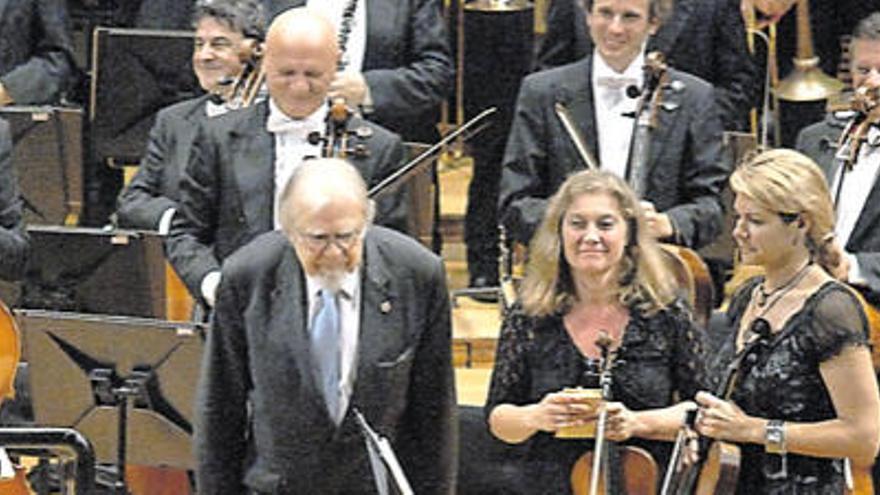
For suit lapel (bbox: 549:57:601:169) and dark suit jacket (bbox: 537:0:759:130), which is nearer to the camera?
suit lapel (bbox: 549:57:601:169)

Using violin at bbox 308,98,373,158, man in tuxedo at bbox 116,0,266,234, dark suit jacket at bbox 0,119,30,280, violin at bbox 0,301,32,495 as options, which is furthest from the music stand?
man in tuxedo at bbox 116,0,266,234

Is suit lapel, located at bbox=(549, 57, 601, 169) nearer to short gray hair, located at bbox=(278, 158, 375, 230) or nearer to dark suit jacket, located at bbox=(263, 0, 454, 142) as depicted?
dark suit jacket, located at bbox=(263, 0, 454, 142)

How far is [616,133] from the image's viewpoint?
6359 mm

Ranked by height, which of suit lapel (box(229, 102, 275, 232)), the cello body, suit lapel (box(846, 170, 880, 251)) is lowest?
the cello body

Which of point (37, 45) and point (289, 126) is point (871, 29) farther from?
point (37, 45)

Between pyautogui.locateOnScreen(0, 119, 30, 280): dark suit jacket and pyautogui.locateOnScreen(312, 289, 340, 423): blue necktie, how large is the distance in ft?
4.56

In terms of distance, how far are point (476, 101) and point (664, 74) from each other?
1643 millimetres

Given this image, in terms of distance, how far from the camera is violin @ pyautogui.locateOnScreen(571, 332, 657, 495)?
5.48 meters

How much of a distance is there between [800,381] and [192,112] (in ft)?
7.04

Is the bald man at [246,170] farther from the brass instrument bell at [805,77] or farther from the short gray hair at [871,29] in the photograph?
the brass instrument bell at [805,77]

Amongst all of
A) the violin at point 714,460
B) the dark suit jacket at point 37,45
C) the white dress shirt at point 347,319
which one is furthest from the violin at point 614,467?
the dark suit jacket at point 37,45

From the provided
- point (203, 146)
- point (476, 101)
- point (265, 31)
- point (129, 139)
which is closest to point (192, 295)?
point (203, 146)

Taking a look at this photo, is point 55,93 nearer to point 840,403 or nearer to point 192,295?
point 192,295

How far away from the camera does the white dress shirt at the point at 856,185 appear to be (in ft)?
20.7
